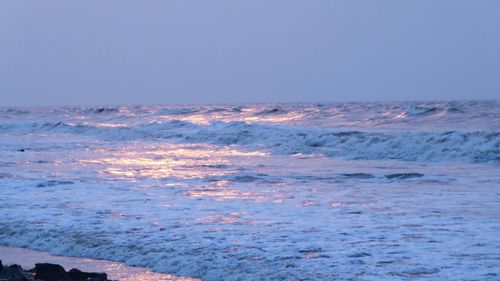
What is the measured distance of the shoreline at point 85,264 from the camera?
283 inches

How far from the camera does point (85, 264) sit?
7883 millimetres

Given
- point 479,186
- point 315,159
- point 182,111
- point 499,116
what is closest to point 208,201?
point 479,186

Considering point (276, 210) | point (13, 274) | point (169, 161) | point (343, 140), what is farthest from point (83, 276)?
point (343, 140)

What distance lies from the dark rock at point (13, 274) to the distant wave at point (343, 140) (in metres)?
13.5

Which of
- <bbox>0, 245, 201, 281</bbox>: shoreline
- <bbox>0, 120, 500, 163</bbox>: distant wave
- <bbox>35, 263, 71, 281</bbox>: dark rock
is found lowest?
<bbox>0, 120, 500, 163</bbox>: distant wave

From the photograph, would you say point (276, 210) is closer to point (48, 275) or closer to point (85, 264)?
point (85, 264)

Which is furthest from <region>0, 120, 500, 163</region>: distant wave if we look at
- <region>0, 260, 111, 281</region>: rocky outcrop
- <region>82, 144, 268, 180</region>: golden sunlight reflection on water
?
<region>0, 260, 111, 281</region>: rocky outcrop

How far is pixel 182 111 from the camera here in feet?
193

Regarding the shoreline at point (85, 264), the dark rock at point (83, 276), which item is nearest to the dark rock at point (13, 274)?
the dark rock at point (83, 276)

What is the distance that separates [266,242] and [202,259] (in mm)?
828

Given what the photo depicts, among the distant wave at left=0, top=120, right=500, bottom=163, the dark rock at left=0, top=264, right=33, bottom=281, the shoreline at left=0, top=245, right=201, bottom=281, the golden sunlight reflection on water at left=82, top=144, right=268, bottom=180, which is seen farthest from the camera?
the distant wave at left=0, top=120, right=500, bottom=163

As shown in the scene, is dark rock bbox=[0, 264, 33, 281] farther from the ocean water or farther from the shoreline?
the ocean water

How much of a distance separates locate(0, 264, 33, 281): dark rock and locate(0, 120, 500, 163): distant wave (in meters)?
13.5

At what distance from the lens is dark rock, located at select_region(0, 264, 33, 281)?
20.5ft
